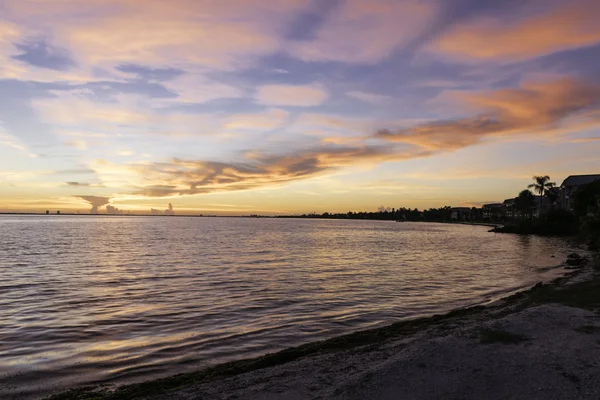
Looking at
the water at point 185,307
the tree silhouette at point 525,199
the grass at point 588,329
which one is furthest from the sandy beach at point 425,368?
the tree silhouette at point 525,199

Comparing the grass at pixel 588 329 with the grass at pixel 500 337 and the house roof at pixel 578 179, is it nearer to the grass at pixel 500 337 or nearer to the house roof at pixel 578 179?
the grass at pixel 500 337

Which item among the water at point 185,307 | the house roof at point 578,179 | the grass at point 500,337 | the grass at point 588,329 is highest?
the house roof at point 578,179

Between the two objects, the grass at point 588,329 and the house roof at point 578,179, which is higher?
the house roof at point 578,179

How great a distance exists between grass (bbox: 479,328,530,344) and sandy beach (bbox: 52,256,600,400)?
1.3 inches

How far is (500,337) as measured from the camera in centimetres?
1381

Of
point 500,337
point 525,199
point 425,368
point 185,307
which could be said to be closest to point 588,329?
point 500,337

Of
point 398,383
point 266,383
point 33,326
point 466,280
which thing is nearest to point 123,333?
point 33,326

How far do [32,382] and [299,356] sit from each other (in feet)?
27.2

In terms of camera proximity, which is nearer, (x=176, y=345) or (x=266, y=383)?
(x=266, y=383)

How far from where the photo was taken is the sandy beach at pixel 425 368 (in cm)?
960

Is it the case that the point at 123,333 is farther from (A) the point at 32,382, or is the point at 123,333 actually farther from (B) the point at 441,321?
(B) the point at 441,321

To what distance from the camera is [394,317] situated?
820 inches

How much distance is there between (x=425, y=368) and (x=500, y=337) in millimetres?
4552

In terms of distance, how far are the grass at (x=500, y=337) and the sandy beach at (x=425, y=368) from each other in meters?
0.03
